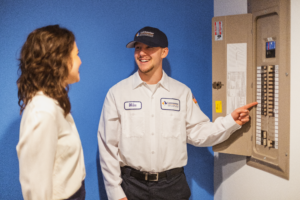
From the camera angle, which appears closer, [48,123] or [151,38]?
[48,123]

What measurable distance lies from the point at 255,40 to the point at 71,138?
152 cm

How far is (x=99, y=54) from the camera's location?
202 cm

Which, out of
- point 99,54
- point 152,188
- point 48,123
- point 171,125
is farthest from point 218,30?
point 48,123

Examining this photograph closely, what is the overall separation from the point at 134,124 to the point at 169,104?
0.31m

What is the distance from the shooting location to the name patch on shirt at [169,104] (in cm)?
189

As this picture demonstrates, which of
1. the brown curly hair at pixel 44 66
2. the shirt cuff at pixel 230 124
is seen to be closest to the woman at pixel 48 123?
the brown curly hair at pixel 44 66

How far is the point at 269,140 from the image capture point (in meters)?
1.80

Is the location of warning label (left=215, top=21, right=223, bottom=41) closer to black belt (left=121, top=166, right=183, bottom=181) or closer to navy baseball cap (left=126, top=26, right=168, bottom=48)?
navy baseball cap (left=126, top=26, right=168, bottom=48)

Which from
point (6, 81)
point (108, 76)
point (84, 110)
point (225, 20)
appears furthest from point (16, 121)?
point (225, 20)

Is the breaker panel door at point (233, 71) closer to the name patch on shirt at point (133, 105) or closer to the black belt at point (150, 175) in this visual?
the black belt at point (150, 175)

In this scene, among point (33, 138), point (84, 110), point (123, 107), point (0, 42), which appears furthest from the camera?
point (84, 110)

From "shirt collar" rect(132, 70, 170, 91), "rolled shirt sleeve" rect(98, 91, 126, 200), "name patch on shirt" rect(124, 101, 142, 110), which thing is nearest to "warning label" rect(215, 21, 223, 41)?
"shirt collar" rect(132, 70, 170, 91)

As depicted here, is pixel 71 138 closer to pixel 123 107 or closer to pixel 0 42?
pixel 123 107

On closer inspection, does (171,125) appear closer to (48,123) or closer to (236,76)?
(236,76)
